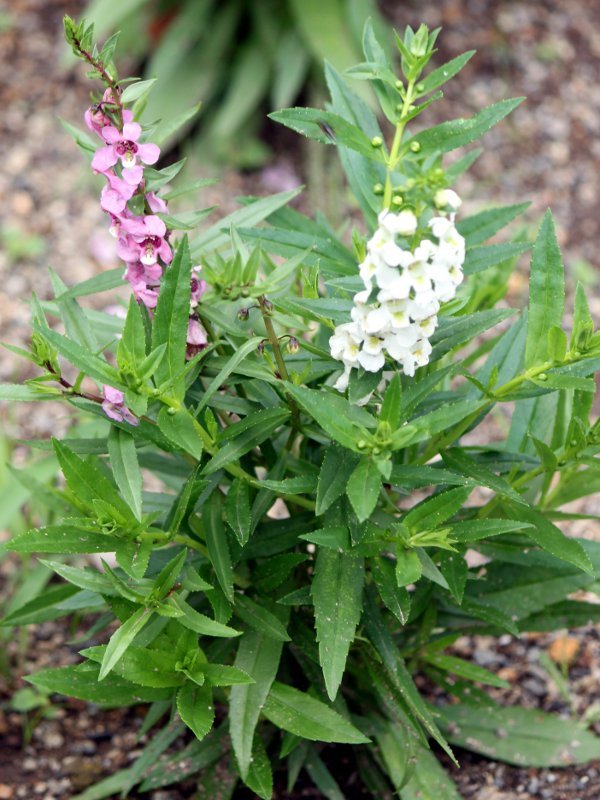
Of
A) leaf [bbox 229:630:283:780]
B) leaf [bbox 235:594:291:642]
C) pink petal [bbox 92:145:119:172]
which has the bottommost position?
leaf [bbox 229:630:283:780]

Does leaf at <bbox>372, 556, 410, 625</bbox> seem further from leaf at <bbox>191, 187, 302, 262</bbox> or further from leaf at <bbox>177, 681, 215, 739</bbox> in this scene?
leaf at <bbox>191, 187, 302, 262</bbox>

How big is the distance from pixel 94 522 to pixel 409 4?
358 cm

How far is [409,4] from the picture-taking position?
4.65 meters

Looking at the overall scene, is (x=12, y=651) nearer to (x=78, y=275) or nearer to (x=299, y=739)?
(x=299, y=739)

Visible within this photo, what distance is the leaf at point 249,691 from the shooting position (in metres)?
1.83

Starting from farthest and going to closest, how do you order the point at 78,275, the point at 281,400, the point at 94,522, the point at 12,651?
1. the point at 78,275
2. the point at 12,651
3. the point at 281,400
4. the point at 94,522

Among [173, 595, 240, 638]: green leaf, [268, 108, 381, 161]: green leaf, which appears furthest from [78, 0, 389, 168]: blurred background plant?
[173, 595, 240, 638]: green leaf

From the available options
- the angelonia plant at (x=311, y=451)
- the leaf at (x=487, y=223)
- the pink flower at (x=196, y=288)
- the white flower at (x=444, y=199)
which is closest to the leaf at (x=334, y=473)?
the angelonia plant at (x=311, y=451)

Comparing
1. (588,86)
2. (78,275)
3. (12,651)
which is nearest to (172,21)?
(78,275)

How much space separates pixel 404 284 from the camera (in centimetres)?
153

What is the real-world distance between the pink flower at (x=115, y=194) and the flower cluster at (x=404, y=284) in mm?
388

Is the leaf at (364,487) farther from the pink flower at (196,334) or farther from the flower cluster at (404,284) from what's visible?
the pink flower at (196,334)

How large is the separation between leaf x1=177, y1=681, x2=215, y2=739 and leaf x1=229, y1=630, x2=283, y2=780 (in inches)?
2.0

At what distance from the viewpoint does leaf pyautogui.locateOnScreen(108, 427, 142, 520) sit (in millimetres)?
1685
